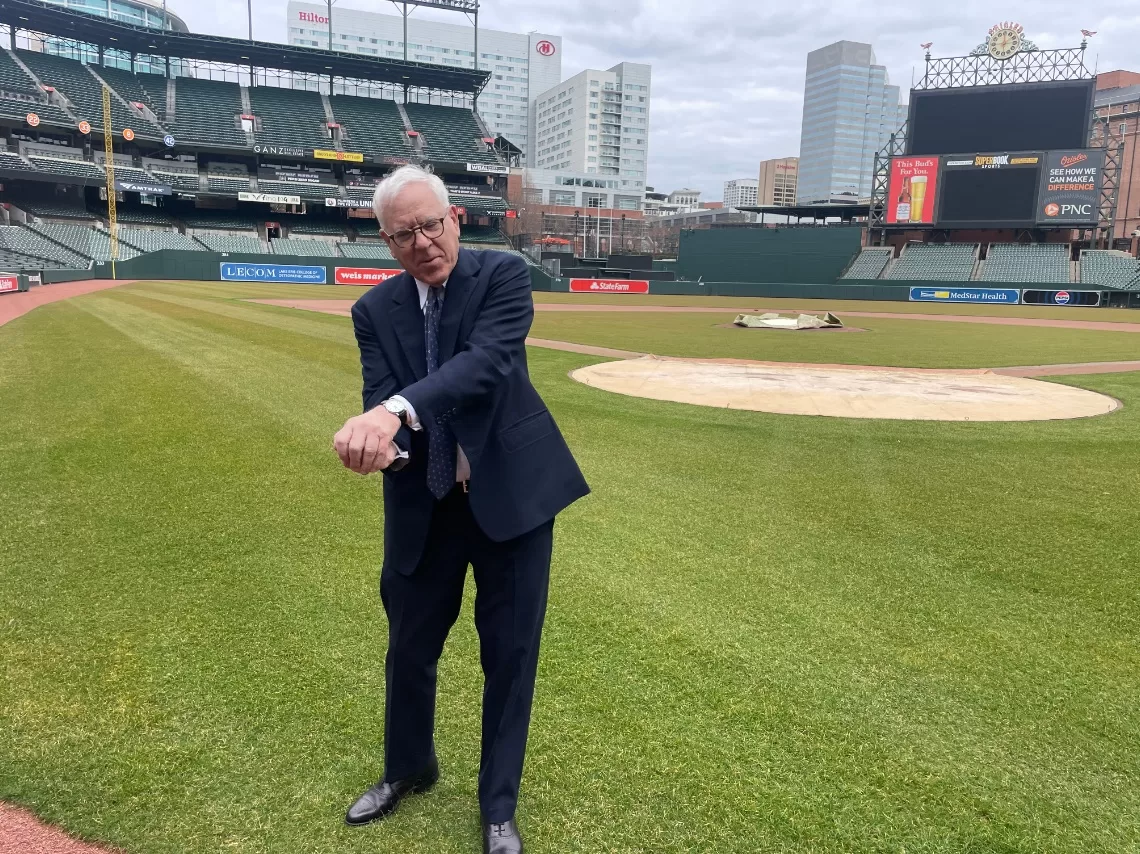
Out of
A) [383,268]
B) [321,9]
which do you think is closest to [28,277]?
[383,268]

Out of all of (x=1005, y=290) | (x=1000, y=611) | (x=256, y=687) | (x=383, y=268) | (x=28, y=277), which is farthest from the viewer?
(x=383, y=268)

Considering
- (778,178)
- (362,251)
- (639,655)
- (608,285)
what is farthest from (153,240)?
(778,178)

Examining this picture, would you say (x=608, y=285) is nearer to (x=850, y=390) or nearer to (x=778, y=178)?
(x=850, y=390)

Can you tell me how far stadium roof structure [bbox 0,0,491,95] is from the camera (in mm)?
50469

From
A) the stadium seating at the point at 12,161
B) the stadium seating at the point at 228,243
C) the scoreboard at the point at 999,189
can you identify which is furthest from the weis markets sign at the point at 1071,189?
the stadium seating at the point at 12,161

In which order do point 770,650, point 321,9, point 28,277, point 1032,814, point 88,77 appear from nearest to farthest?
point 1032,814
point 770,650
point 28,277
point 88,77
point 321,9

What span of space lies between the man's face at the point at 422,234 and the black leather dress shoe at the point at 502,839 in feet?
5.66

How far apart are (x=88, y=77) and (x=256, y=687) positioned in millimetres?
66485

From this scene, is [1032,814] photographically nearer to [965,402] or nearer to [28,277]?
[965,402]

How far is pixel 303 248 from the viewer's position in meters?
52.3

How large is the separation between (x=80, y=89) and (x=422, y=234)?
6503cm

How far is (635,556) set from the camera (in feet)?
16.1

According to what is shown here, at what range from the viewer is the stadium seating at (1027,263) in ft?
161

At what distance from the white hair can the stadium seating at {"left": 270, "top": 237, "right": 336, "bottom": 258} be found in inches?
2047
